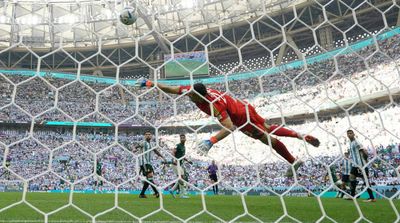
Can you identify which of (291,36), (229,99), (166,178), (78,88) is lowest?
(166,178)

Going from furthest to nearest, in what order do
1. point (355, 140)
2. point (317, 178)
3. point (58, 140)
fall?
point (58, 140)
point (317, 178)
point (355, 140)

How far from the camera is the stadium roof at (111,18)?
3334 mm

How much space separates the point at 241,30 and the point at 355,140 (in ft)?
53.6

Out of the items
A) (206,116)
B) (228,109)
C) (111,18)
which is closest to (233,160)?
(206,116)

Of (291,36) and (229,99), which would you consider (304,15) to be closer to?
(291,36)

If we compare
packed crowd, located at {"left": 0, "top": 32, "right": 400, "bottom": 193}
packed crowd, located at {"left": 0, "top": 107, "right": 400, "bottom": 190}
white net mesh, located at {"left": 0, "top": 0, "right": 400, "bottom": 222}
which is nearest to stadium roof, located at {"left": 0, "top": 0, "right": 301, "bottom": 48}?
white net mesh, located at {"left": 0, "top": 0, "right": 400, "bottom": 222}

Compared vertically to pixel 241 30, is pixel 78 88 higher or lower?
lower

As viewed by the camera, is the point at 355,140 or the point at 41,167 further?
the point at 41,167

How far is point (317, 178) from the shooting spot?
10312 millimetres

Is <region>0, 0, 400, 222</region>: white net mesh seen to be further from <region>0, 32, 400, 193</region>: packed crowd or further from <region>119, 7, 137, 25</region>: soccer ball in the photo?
<region>119, 7, 137, 25</region>: soccer ball

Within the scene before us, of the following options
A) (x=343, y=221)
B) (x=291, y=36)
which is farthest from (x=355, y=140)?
(x=291, y=36)

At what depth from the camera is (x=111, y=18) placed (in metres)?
13.2

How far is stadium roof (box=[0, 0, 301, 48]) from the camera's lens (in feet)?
10.9

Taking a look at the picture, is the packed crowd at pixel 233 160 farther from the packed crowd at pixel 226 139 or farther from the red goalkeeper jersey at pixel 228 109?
the red goalkeeper jersey at pixel 228 109
